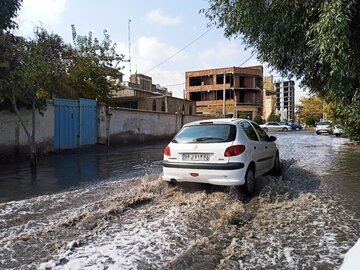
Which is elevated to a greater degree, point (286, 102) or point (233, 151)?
point (286, 102)

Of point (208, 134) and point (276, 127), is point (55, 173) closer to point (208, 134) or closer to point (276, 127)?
point (208, 134)

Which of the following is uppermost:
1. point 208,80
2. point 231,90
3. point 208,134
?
point 208,80

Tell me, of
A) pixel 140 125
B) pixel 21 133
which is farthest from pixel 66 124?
pixel 140 125

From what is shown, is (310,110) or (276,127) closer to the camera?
(276,127)

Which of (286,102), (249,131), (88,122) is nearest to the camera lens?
(249,131)

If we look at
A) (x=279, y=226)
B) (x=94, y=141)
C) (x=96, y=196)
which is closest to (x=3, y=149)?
(x=94, y=141)

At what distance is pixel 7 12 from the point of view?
1022cm

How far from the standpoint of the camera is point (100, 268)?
3527 mm

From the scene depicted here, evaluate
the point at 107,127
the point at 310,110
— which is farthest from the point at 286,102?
the point at 107,127

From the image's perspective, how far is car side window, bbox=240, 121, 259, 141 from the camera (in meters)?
7.08

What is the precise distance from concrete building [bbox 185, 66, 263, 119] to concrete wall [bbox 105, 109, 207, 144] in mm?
35053

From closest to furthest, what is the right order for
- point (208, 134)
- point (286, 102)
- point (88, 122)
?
point (208, 134) → point (88, 122) → point (286, 102)

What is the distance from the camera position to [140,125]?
866 inches

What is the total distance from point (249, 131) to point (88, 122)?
11.2m
